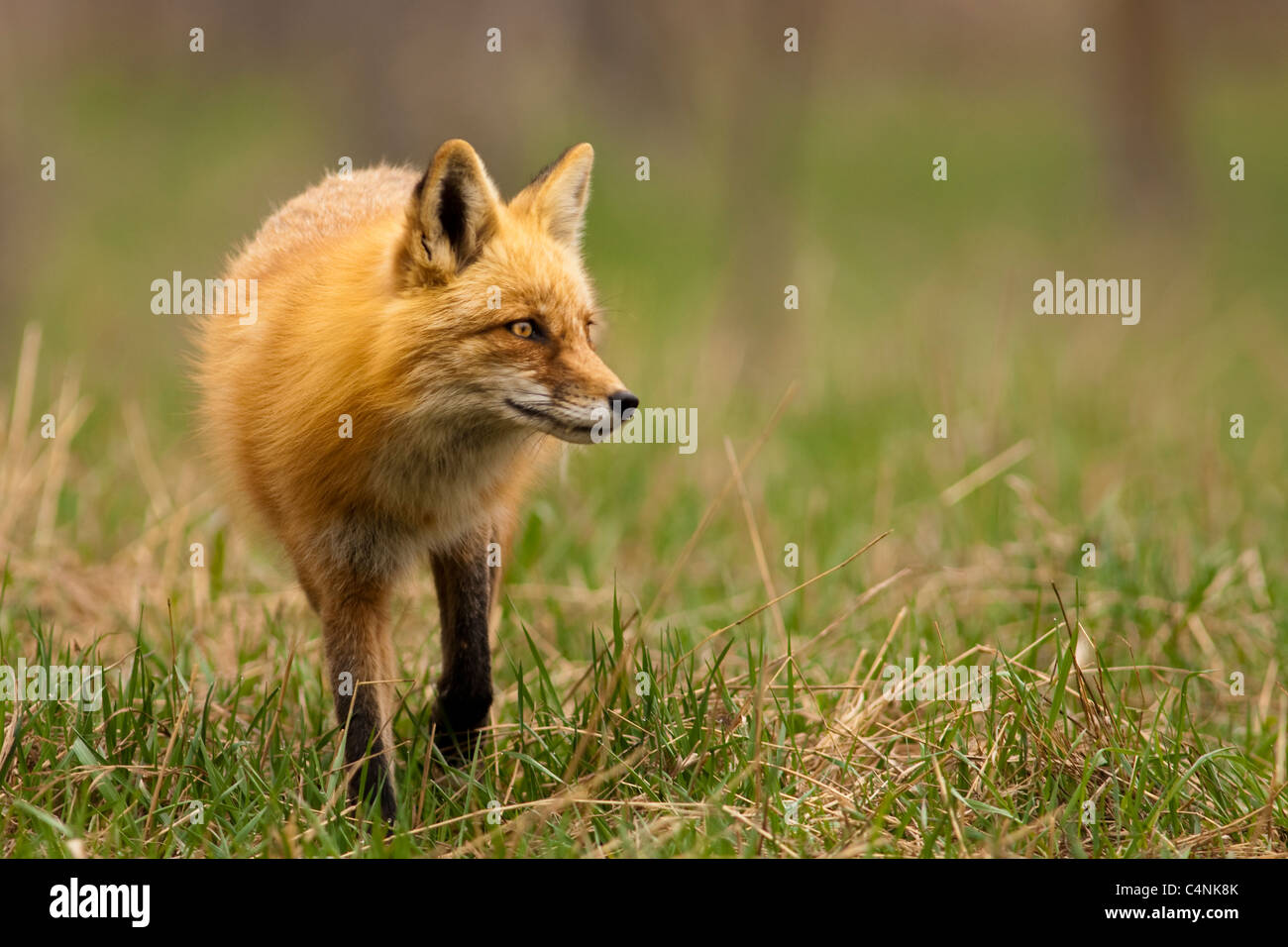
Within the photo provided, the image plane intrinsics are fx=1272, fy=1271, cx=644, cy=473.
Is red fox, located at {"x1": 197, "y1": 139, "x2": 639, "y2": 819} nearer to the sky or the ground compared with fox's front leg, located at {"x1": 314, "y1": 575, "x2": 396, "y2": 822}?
nearer to the sky

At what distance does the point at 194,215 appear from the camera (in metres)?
17.8

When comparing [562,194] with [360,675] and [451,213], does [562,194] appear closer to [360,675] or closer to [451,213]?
[451,213]

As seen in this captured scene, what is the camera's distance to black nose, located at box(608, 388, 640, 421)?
3.82 m

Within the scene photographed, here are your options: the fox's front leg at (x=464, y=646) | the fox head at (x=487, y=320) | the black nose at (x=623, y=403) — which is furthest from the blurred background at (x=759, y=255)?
the black nose at (x=623, y=403)

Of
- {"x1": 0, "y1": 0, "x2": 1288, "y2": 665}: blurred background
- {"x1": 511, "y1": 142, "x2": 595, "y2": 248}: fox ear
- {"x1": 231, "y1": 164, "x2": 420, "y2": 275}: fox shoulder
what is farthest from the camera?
{"x1": 0, "y1": 0, "x2": 1288, "y2": 665}: blurred background

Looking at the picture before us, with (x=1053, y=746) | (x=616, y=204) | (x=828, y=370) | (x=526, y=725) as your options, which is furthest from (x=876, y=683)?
(x=616, y=204)

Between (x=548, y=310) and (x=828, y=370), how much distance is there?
270 inches

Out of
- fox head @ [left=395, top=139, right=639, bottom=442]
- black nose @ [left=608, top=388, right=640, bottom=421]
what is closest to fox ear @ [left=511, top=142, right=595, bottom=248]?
fox head @ [left=395, top=139, right=639, bottom=442]

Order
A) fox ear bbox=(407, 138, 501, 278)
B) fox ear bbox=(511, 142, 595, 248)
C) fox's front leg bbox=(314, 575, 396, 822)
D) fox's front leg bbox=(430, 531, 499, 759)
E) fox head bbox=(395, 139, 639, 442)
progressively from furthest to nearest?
fox's front leg bbox=(430, 531, 499, 759) < fox ear bbox=(511, 142, 595, 248) < fox's front leg bbox=(314, 575, 396, 822) < fox ear bbox=(407, 138, 501, 278) < fox head bbox=(395, 139, 639, 442)

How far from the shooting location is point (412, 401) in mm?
4043

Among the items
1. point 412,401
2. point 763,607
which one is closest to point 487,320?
point 412,401

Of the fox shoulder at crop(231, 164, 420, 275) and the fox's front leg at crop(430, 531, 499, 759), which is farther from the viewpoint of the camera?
the fox shoulder at crop(231, 164, 420, 275)

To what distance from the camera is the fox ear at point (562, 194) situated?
14.8ft

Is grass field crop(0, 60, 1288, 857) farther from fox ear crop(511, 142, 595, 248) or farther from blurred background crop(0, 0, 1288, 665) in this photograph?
fox ear crop(511, 142, 595, 248)
